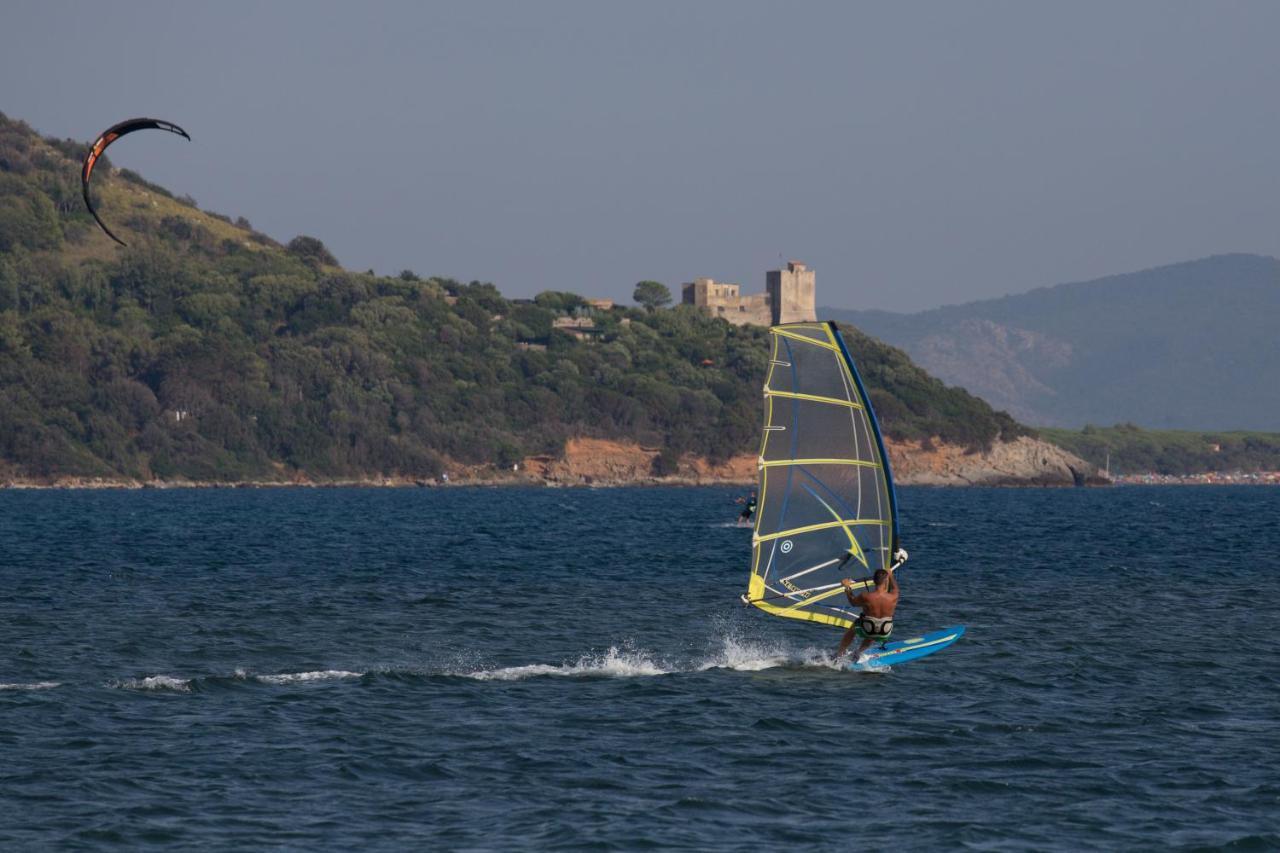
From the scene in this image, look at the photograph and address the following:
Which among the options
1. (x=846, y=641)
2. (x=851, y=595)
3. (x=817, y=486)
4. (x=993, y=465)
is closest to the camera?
(x=851, y=595)

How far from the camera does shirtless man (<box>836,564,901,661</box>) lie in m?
24.8

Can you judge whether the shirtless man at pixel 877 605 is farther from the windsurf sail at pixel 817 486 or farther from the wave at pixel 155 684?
the wave at pixel 155 684

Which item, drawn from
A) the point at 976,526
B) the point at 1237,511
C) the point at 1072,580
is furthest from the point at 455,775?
the point at 1237,511

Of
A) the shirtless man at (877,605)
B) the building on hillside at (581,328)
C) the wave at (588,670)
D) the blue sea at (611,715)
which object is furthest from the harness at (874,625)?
the building on hillside at (581,328)

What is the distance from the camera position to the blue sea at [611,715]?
1739 centimetres

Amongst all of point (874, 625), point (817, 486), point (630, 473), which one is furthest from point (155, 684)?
point (630, 473)

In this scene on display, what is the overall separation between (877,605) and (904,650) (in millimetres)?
2219

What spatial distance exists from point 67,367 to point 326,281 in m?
30.7

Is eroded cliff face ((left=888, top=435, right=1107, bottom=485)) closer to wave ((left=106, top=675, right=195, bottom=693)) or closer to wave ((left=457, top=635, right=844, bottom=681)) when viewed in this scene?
wave ((left=457, top=635, right=844, bottom=681))

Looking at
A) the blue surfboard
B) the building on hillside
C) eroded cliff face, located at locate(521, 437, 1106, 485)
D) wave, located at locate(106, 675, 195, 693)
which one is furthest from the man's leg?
the building on hillside

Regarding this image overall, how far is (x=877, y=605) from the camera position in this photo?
82.1ft

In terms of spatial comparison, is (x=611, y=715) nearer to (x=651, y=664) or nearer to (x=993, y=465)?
(x=651, y=664)

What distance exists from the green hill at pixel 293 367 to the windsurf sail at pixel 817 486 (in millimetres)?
129841

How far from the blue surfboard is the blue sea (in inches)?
12.6
